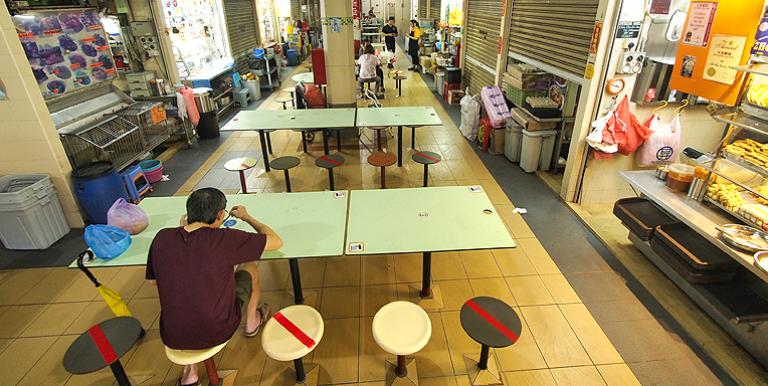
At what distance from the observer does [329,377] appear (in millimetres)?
3004

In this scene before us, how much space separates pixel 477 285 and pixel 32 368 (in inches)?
157

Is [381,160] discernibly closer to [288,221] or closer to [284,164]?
[284,164]

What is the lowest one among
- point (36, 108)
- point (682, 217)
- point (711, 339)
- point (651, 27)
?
point (711, 339)

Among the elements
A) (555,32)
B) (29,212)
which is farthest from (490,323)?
(29,212)

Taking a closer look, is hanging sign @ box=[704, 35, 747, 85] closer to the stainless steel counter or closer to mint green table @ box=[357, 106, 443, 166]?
the stainless steel counter

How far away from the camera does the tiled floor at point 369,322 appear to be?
9.94ft

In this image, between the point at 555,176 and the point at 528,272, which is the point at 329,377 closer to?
the point at 528,272

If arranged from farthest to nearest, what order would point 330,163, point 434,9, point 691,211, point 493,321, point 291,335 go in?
point 434,9 → point 330,163 → point 691,211 → point 493,321 → point 291,335

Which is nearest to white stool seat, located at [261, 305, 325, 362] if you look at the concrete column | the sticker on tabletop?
the sticker on tabletop

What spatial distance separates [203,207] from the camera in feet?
7.72

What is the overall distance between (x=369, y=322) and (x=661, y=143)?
4.44 m

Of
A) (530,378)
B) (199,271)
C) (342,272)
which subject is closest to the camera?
(199,271)

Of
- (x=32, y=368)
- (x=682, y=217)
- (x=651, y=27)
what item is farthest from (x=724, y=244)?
(x=32, y=368)

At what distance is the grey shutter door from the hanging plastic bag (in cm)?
914
